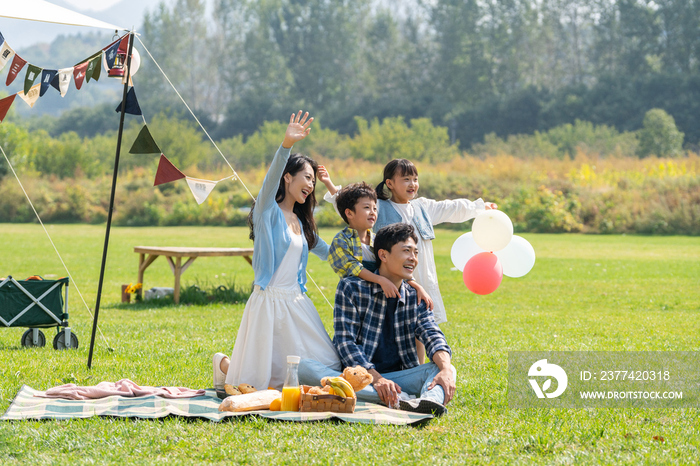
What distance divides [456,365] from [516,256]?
98 centimetres

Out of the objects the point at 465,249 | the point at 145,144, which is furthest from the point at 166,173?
the point at 465,249

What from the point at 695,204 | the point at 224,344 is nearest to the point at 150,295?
the point at 224,344

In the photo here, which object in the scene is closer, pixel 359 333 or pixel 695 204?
pixel 359 333

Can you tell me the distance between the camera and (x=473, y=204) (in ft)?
17.0

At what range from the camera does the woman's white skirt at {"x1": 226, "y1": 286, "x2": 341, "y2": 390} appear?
4.17 metres

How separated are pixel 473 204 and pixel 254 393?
220 cm

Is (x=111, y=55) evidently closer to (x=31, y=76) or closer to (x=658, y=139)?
(x=31, y=76)

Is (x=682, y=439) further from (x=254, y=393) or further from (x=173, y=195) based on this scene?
(x=173, y=195)

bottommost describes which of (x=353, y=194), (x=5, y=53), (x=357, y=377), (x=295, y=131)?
(x=357, y=377)

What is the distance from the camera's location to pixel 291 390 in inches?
151

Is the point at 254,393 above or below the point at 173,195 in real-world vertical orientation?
below

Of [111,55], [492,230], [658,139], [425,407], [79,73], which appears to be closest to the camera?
[425,407]

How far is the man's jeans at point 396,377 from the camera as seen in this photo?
404 cm

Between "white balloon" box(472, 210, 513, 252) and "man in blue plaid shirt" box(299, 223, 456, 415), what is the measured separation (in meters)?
0.78
